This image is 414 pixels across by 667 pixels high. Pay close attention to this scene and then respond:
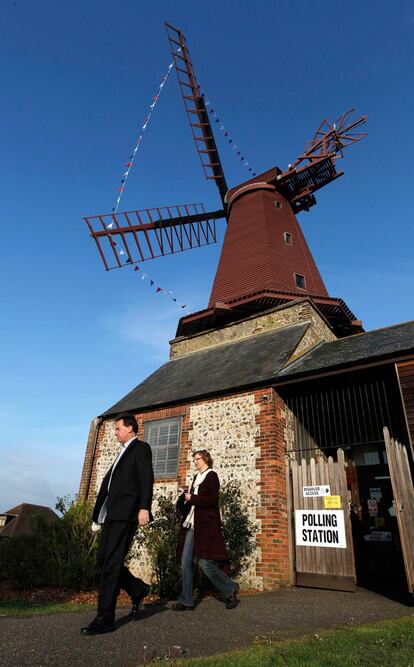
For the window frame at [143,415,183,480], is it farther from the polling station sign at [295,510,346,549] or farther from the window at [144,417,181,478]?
the polling station sign at [295,510,346,549]

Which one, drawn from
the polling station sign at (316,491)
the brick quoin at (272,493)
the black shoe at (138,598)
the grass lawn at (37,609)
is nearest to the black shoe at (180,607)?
the black shoe at (138,598)

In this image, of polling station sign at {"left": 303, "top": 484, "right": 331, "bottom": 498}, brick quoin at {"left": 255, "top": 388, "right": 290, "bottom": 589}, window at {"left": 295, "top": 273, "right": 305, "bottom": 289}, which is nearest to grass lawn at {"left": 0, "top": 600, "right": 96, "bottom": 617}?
brick quoin at {"left": 255, "top": 388, "right": 290, "bottom": 589}

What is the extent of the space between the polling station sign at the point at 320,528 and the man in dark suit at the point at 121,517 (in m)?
3.82

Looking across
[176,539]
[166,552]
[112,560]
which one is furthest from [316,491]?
[112,560]

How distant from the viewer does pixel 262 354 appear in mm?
10422

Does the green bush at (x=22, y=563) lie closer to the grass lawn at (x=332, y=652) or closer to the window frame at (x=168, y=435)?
the window frame at (x=168, y=435)

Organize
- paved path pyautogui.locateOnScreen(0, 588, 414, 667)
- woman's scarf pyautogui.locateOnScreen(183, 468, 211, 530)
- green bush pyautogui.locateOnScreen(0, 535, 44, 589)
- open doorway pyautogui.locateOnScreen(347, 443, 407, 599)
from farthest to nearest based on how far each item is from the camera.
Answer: open doorway pyautogui.locateOnScreen(347, 443, 407, 599) → green bush pyautogui.locateOnScreen(0, 535, 44, 589) → woman's scarf pyautogui.locateOnScreen(183, 468, 211, 530) → paved path pyautogui.locateOnScreen(0, 588, 414, 667)

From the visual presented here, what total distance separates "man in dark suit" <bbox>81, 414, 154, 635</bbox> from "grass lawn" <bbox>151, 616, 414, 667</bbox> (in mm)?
813

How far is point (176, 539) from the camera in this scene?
638 cm

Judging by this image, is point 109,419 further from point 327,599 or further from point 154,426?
point 327,599

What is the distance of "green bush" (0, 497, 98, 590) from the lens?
23.7ft

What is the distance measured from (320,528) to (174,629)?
151 inches

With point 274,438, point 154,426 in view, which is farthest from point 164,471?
point 274,438

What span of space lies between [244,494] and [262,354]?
3761 millimetres
